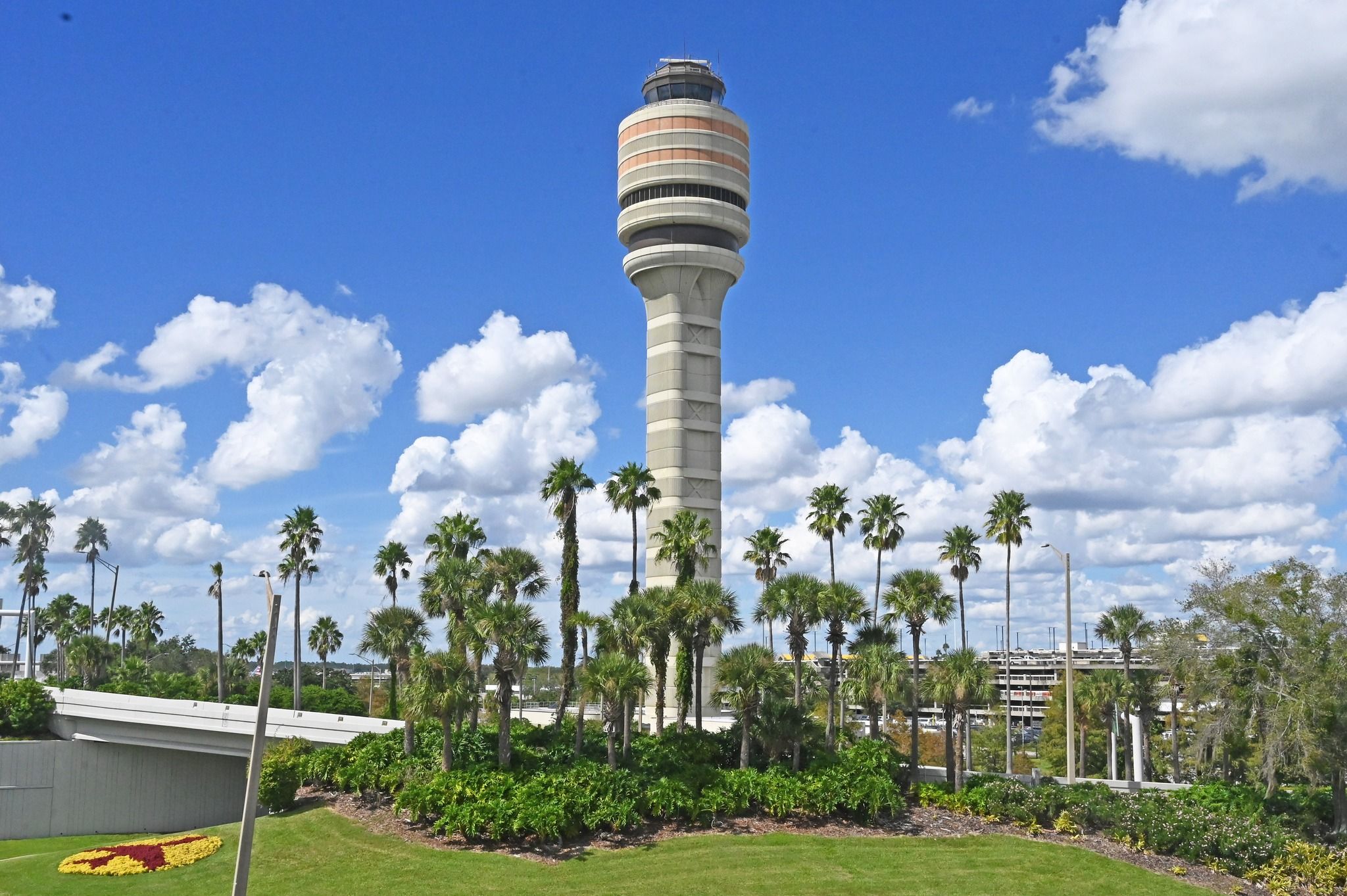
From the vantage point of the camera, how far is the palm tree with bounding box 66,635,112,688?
99.2 m

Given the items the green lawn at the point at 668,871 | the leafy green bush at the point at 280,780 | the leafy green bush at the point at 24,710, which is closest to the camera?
the green lawn at the point at 668,871

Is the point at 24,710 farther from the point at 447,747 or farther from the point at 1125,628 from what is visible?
the point at 1125,628

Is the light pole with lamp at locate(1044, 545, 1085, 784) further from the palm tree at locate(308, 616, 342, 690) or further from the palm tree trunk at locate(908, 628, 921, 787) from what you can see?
the palm tree at locate(308, 616, 342, 690)

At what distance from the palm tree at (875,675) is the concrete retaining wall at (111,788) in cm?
3686

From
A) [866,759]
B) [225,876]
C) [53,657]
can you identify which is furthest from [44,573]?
[866,759]

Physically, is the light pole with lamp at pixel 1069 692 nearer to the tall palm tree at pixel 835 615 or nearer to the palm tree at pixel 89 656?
the tall palm tree at pixel 835 615

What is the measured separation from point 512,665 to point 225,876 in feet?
43.7

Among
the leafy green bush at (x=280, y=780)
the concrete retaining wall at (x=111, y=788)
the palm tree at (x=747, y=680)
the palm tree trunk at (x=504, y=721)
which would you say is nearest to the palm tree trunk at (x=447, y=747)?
the palm tree trunk at (x=504, y=721)

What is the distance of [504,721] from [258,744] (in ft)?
89.4

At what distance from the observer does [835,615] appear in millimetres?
54438

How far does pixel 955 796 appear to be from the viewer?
4909 cm

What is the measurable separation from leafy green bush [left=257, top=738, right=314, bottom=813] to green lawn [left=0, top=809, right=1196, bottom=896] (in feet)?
12.2

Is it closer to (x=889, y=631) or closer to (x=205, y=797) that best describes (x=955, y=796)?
(x=889, y=631)

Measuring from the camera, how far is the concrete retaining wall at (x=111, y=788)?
64.5 metres
